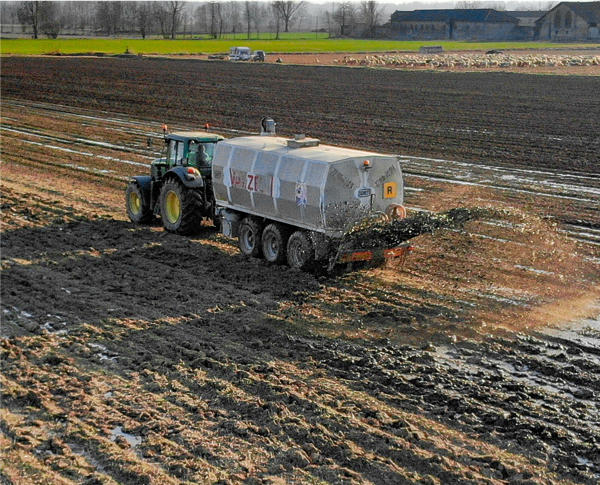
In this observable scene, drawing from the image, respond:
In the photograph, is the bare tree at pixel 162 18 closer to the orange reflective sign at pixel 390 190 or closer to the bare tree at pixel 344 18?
the bare tree at pixel 344 18

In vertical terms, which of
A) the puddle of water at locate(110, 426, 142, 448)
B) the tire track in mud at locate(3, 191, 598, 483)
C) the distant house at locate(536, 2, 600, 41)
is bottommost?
the puddle of water at locate(110, 426, 142, 448)

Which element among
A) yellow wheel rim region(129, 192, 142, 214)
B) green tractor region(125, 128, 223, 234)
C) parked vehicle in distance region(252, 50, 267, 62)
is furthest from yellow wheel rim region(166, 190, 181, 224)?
parked vehicle in distance region(252, 50, 267, 62)

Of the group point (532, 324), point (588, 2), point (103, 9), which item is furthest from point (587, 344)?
point (103, 9)

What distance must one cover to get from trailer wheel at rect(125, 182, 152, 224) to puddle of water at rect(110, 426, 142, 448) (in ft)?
32.0

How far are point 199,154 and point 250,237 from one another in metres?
2.83

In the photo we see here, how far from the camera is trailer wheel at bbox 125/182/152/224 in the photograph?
18.9 m

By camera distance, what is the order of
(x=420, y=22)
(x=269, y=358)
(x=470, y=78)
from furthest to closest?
1. (x=420, y=22)
2. (x=470, y=78)
3. (x=269, y=358)

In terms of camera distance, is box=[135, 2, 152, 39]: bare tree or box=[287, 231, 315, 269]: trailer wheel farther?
box=[135, 2, 152, 39]: bare tree

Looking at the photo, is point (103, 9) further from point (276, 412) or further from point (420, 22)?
point (276, 412)

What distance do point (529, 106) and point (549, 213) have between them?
22.5 meters

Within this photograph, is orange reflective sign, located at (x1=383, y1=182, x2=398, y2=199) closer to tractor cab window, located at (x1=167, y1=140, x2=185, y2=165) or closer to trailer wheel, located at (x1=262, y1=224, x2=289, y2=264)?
trailer wheel, located at (x1=262, y1=224, x2=289, y2=264)

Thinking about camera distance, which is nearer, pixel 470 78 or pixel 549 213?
pixel 549 213

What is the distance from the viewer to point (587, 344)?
482 inches

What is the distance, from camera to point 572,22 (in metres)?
Answer: 122
